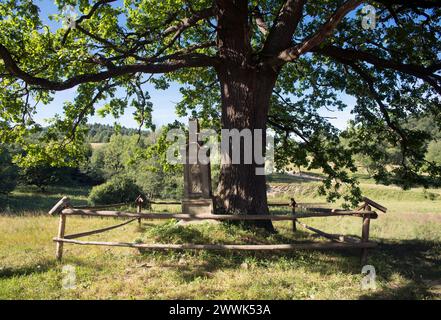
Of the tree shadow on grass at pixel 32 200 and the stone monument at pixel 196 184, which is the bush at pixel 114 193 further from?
the stone monument at pixel 196 184

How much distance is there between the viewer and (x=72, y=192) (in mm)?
54969

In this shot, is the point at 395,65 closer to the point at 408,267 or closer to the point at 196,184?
the point at 408,267

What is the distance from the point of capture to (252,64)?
10.0 m

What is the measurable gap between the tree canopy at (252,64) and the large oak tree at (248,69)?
0.04m

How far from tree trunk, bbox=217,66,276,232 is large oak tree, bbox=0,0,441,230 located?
1.1 inches

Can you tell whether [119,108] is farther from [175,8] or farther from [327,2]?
[327,2]

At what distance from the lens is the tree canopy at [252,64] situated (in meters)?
9.74

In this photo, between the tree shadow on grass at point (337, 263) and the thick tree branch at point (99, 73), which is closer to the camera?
the tree shadow on grass at point (337, 263)

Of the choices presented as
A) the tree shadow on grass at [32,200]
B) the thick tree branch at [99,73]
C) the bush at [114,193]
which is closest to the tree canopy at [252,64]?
the thick tree branch at [99,73]

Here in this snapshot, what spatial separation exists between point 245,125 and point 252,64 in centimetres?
180

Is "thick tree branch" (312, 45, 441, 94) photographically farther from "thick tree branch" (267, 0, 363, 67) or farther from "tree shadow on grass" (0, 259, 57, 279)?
"tree shadow on grass" (0, 259, 57, 279)

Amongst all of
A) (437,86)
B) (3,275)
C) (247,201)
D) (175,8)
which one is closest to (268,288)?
(247,201)

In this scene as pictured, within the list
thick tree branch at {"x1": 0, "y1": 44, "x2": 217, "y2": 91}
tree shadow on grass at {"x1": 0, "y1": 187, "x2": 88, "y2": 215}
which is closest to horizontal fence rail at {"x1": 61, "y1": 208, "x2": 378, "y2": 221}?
thick tree branch at {"x1": 0, "y1": 44, "x2": 217, "y2": 91}

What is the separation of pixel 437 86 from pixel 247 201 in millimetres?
6309
